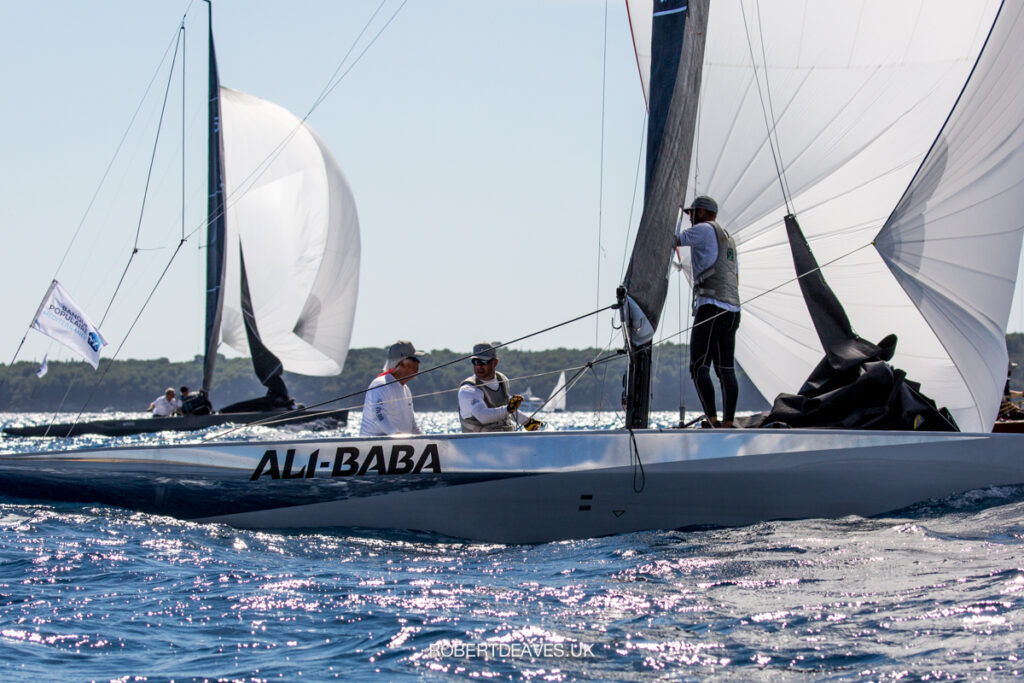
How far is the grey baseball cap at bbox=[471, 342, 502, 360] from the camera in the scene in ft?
20.1

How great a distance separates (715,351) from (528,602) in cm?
266

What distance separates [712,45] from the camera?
26.1 ft

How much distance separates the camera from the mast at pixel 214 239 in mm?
23344

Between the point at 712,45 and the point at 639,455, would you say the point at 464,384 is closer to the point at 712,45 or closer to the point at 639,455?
the point at 639,455

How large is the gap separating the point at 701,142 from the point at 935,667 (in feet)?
17.4

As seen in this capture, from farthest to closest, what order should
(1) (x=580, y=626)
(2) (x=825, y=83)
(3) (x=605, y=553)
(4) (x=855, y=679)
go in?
(2) (x=825, y=83), (3) (x=605, y=553), (1) (x=580, y=626), (4) (x=855, y=679)

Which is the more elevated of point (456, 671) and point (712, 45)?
point (712, 45)

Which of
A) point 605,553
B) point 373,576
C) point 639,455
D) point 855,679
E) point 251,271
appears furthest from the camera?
point 251,271

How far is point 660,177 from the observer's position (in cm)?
616

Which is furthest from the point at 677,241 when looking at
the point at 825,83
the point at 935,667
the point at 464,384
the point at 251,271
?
the point at 251,271

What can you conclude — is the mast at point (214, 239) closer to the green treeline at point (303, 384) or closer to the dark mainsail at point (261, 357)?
the dark mainsail at point (261, 357)

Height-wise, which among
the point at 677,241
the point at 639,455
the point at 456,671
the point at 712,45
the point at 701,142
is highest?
the point at 712,45

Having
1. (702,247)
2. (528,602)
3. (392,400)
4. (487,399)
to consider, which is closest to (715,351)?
(702,247)

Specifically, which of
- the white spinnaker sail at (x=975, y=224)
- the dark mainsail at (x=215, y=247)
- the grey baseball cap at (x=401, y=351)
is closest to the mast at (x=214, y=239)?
the dark mainsail at (x=215, y=247)
